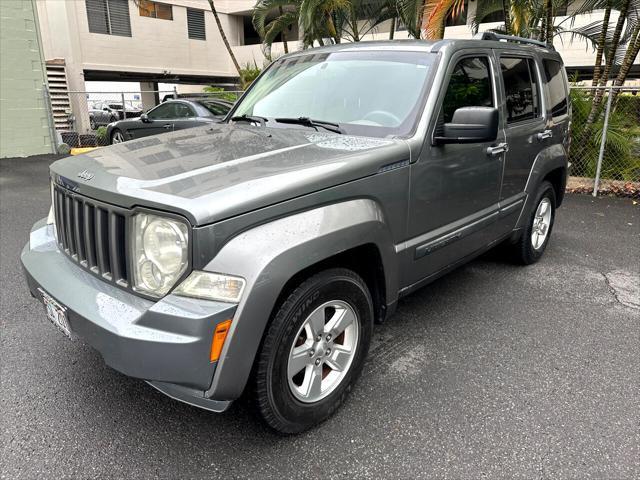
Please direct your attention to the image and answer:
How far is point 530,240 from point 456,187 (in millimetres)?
1874

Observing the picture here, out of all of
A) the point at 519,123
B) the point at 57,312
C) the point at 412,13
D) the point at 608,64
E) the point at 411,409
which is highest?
the point at 412,13

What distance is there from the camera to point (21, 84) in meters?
12.0

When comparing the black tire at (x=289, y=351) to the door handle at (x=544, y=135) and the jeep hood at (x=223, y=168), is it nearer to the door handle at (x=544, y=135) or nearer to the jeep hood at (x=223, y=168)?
the jeep hood at (x=223, y=168)

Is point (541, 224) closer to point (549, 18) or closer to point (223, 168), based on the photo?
point (223, 168)

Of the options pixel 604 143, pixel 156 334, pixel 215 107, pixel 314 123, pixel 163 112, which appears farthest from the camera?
pixel 163 112

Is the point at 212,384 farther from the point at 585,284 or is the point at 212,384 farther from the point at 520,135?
the point at 585,284

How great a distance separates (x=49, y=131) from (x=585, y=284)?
41.7 ft

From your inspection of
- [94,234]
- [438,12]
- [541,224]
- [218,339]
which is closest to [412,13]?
[438,12]

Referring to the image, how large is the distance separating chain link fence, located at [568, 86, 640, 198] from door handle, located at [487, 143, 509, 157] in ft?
16.5

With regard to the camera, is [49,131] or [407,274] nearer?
[407,274]

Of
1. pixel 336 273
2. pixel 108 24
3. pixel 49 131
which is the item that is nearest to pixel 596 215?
pixel 336 273

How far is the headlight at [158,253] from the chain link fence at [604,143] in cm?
770

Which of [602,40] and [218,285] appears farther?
[602,40]

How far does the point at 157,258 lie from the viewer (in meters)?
2.13
